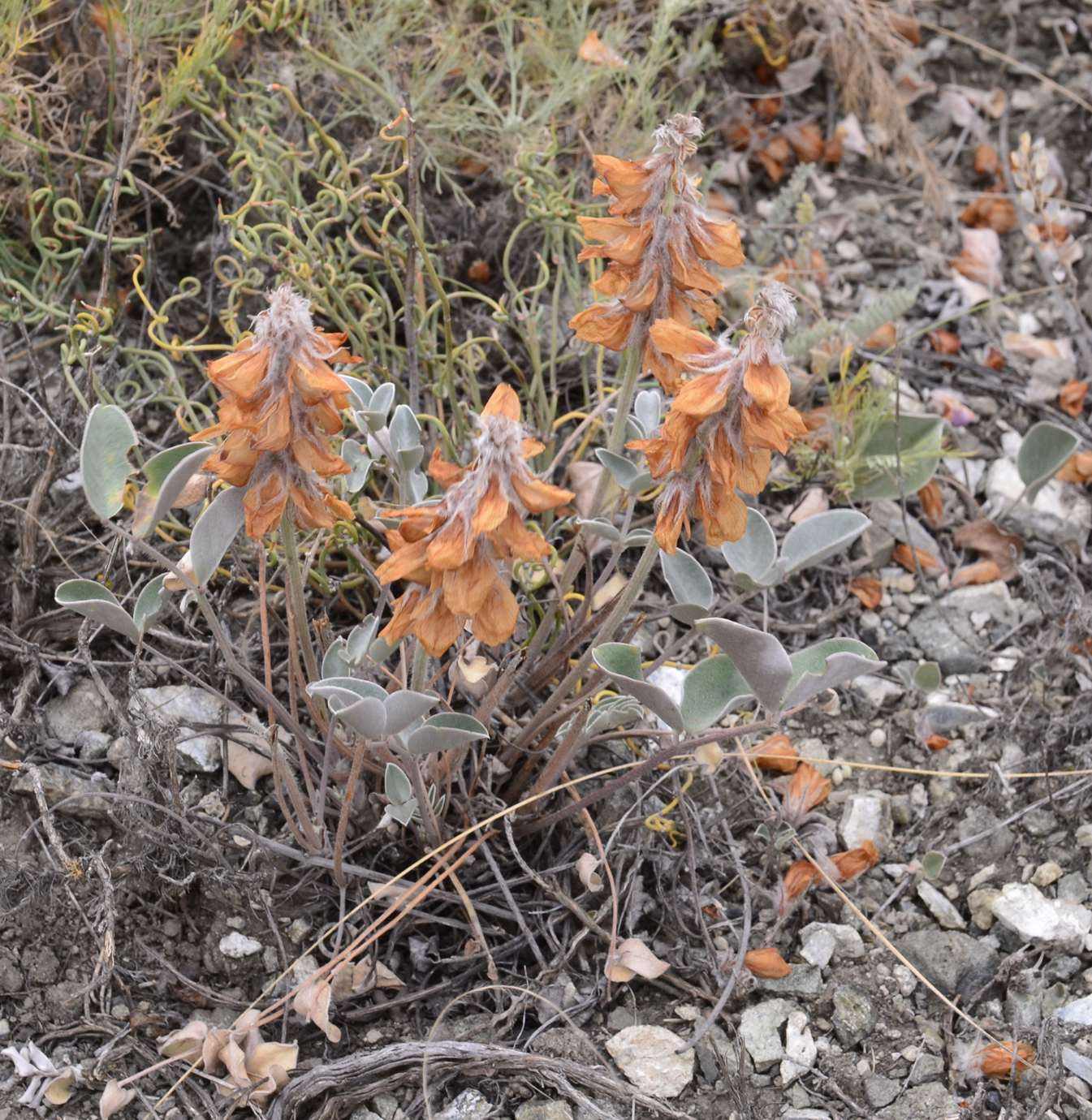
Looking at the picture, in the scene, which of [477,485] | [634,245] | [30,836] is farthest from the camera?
[30,836]

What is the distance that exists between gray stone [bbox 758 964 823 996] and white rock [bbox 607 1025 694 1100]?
160 millimetres

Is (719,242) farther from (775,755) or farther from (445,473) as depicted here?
(775,755)

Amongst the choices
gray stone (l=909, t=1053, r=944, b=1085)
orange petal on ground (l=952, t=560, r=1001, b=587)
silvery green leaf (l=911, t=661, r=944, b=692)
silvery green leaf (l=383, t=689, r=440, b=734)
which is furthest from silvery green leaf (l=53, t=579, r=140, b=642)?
orange petal on ground (l=952, t=560, r=1001, b=587)

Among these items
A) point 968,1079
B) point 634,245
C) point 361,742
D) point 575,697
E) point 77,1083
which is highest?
point 634,245

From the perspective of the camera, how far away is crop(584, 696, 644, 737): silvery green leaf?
1.56 metres

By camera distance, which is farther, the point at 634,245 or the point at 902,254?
the point at 902,254

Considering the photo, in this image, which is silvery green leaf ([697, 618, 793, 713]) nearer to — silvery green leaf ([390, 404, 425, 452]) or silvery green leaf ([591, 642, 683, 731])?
silvery green leaf ([591, 642, 683, 731])

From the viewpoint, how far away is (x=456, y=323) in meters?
2.48

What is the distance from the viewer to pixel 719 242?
55.7 inches

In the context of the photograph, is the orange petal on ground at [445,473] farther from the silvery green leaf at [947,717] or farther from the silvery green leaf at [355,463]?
the silvery green leaf at [947,717]

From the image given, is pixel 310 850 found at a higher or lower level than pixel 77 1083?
higher

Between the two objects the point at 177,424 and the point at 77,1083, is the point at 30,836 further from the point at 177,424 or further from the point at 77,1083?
the point at 177,424

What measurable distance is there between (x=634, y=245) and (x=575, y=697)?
67 cm

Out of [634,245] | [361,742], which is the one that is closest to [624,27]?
[634,245]
